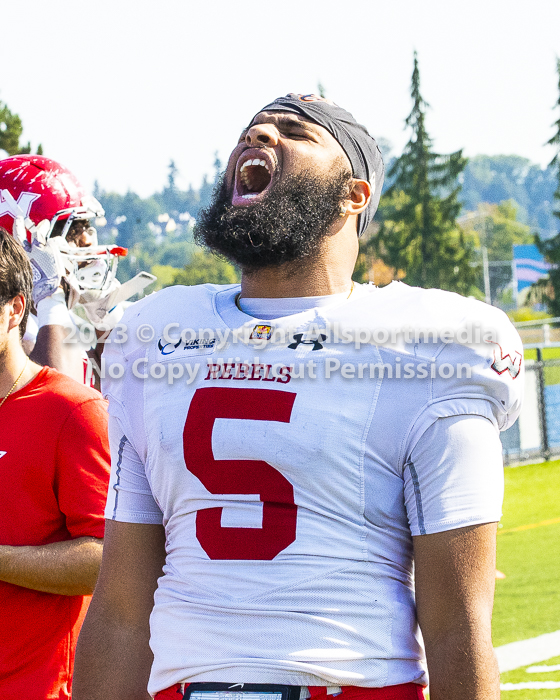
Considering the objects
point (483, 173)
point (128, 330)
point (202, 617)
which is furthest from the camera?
point (483, 173)

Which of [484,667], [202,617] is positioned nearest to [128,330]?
[202,617]

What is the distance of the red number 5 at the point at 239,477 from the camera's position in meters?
1.57

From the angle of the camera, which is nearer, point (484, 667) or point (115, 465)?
point (484, 667)

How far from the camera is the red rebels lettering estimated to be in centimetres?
166

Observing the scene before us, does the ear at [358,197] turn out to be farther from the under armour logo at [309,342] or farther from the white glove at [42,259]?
the white glove at [42,259]

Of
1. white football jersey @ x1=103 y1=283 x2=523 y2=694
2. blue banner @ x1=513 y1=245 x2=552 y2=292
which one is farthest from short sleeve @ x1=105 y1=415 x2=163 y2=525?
blue banner @ x1=513 y1=245 x2=552 y2=292

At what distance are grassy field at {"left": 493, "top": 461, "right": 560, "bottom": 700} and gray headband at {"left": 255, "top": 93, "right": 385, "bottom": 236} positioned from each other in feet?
11.3

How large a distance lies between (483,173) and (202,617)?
6807 inches

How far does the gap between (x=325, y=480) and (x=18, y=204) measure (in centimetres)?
244

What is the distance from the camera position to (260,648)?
1508 millimetres

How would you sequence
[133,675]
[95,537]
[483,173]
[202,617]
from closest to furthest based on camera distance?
[202,617]
[133,675]
[95,537]
[483,173]

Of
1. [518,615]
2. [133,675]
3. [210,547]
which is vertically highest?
[210,547]

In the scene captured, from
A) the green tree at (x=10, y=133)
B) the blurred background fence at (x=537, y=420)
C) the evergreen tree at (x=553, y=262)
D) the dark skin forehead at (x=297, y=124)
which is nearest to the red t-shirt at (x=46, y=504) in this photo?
the dark skin forehead at (x=297, y=124)

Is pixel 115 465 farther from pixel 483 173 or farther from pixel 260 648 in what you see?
pixel 483 173
